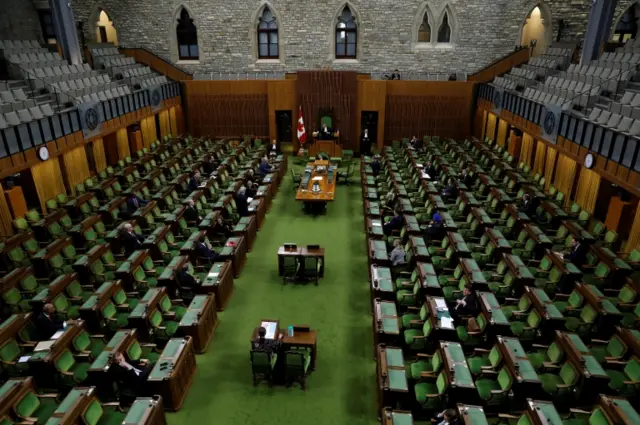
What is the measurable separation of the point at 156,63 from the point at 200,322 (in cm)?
2007

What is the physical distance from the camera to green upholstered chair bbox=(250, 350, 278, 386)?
788cm

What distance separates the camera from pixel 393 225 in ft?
43.5

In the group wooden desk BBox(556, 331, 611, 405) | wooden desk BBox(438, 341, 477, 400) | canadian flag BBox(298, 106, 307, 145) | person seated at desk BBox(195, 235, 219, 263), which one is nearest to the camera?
wooden desk BBox(438, 341, 477, 400)

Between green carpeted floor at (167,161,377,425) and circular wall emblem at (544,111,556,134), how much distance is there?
24.5 feet

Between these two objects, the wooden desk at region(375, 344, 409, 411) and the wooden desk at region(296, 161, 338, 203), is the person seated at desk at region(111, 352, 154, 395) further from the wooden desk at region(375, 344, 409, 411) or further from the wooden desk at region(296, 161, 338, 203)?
the wooden desk at region(296, 161, 338, 203)

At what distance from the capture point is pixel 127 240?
12.0m

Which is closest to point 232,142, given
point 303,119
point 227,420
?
point 303,119

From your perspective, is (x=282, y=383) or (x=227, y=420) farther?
(x=282, y=383)

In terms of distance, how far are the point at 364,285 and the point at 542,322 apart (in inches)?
167

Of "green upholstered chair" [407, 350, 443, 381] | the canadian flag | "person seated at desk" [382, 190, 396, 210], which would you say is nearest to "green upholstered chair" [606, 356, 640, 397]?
"green upholstered chair" [407, 350, 443, 381]

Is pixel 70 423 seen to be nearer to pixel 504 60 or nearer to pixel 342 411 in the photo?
pixel 342 411

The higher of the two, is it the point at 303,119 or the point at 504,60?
the point at 504,60

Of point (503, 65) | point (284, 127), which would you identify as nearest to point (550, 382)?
point (284, 127)

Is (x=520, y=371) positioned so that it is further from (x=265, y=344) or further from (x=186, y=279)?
(x=186, y=279)
